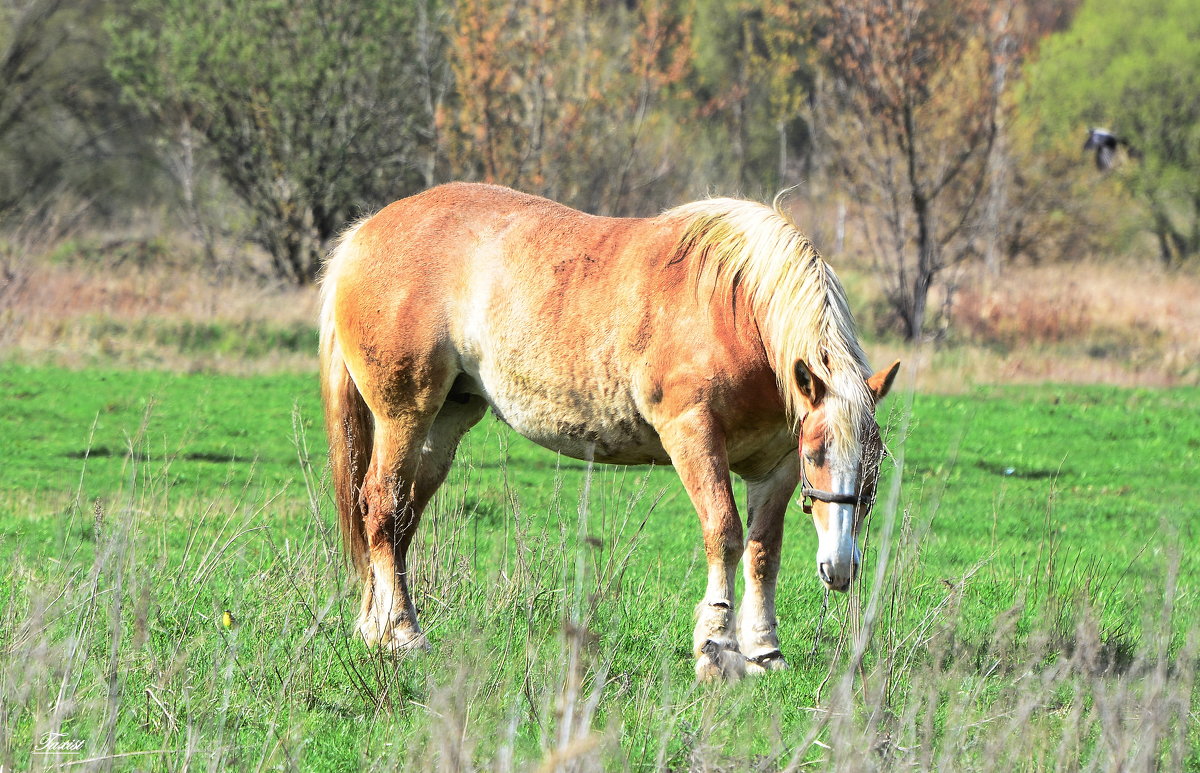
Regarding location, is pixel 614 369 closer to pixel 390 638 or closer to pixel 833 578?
pixel 833 578

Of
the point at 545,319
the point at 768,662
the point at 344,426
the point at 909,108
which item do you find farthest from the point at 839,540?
the point at 909,108

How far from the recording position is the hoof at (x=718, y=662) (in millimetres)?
4246

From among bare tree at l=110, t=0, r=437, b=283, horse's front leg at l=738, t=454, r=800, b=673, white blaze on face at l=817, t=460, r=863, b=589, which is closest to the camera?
white blaze on face at l=817, t=460, r=863, b=589

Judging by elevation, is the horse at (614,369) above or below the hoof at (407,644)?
above

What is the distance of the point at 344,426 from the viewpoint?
5.64m

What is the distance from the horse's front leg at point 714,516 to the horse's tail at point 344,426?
5.64 feet

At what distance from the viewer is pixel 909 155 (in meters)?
18.8

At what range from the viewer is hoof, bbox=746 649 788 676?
15.5ft

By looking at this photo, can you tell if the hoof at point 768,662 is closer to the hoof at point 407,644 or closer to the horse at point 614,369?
the horse at point 614,369

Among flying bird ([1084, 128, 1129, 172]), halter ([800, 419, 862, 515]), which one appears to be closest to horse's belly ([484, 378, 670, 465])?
halter ([800, 419, 862, 515])

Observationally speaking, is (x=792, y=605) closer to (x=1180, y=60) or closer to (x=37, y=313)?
(x=37, y=313)

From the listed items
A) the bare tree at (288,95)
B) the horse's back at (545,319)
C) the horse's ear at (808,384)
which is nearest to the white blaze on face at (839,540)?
the horse's ear at (808,384)

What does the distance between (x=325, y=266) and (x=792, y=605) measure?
2839 mm

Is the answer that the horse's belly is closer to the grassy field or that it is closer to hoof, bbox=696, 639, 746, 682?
the grassy field
